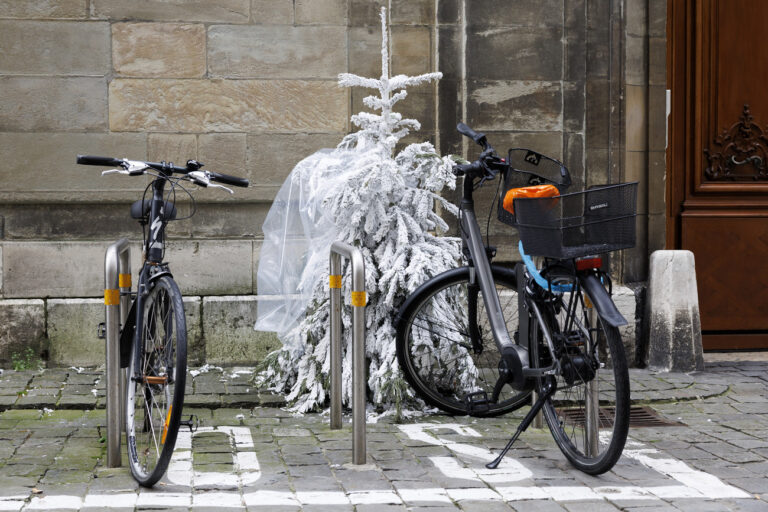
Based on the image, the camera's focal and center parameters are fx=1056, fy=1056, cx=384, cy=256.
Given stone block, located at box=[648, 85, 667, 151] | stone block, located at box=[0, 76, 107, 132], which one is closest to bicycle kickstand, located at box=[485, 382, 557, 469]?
stone block, located at box=[648, 85, 667, 151]

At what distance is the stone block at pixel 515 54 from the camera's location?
7.37m

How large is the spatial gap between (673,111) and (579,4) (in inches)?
43.0

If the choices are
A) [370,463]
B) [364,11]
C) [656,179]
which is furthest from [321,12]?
[370,463]

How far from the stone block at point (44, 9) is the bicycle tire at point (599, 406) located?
410cm

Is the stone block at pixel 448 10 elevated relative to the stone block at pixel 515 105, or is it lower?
elevated

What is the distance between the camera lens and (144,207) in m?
4.73

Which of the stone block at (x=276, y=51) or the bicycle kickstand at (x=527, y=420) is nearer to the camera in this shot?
the bicycle kickstand at (x=527, y=420)

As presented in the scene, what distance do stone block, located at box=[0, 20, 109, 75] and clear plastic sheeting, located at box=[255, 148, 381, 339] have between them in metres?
1.96

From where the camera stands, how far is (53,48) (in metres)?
7.12

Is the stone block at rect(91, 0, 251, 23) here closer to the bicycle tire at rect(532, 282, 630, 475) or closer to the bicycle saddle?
the bicycle saddle

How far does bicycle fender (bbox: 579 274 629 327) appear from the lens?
429 cm

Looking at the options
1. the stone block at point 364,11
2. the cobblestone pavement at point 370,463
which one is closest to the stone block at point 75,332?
the cobblestone pavement at point 370,463

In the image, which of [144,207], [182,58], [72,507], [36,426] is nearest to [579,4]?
[182,58]

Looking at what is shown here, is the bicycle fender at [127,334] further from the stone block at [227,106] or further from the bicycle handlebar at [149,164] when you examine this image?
the stone block at [227,106]
